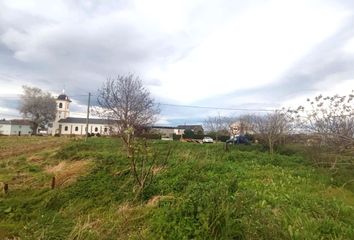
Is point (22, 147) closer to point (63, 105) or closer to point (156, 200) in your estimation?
point (156, 200)

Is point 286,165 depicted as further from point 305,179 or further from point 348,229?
point 348,229

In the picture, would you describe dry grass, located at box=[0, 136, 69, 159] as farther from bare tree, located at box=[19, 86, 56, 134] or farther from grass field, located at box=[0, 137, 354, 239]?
bare tree, located at box=[19, 86, 56, 134]

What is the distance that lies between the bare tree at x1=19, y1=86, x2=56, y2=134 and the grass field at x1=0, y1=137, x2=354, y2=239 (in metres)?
66.7

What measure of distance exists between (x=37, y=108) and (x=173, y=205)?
76.3 meters

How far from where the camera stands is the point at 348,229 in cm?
612

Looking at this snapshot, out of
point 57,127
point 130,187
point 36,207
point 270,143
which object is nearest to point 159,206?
point 130,187

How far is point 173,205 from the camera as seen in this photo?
6531 mm

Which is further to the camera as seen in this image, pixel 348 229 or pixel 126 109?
pixel 126 109

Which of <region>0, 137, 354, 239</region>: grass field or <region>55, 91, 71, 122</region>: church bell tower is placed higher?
<region>55, 91, 71, 122</region>: church bell tower

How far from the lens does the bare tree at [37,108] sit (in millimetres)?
75125

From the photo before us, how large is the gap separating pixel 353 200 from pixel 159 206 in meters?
5.96

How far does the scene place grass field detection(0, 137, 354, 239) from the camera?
554 cm

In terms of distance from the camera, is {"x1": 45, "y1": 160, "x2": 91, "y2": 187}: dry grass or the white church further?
the white church

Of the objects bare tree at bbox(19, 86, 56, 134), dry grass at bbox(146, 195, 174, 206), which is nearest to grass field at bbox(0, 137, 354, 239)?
dry grass at bbox(146, 195, 174, 206)
